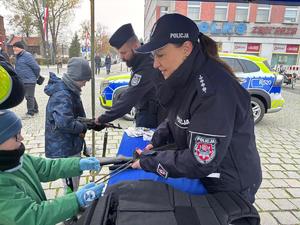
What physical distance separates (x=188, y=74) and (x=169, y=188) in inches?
25.2

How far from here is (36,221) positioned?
1331 millimetres

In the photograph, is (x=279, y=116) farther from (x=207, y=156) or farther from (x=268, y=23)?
(x=268, y=23)

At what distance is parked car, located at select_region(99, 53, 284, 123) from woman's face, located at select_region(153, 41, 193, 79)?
195 inches

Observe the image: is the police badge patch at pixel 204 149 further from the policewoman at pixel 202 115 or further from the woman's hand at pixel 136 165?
the woman's hand at pixel 136 165

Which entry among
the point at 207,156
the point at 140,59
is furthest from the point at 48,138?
the point at 207,156

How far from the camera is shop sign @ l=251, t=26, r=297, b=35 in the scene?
26.6 m

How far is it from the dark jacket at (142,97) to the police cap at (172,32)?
3.86ft

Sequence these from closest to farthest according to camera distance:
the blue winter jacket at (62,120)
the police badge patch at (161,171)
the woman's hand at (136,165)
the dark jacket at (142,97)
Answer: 1. the police badge patch at (161,171)
2. the woman's hand at (136,165)
3. the blue winter jacket at (62,120)
4. the dark jacket at (142,97)

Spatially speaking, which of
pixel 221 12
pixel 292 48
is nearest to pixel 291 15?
pixel 292 48

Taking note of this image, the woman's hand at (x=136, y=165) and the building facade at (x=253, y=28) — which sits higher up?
the building facade at (x=253, y=28)

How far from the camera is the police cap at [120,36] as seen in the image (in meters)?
2.90

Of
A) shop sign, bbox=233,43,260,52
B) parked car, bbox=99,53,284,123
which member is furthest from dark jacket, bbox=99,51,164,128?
shop sign, bbox=233,43,260,52

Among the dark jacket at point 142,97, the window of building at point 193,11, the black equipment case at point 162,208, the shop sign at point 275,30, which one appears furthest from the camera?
the window of building at point 193,11

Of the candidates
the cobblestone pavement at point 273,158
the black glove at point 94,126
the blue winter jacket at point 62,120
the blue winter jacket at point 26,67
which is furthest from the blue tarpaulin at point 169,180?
the blue winter jacket at point 26,67
